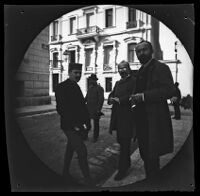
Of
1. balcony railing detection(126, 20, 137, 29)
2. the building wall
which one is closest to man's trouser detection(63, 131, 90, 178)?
the building wall

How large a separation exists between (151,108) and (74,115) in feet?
2.78

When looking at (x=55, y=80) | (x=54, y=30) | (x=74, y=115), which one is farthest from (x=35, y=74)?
(x=74, y=115)

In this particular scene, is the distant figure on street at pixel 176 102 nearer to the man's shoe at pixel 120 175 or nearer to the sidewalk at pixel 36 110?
the sidewalk at pixel 36 110

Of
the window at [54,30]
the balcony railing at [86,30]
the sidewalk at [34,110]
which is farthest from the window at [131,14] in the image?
the sidewalk at [34,110]

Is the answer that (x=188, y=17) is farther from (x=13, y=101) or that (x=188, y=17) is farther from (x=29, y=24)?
(x=13, y=101)

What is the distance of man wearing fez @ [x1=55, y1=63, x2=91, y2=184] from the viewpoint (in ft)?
6.59

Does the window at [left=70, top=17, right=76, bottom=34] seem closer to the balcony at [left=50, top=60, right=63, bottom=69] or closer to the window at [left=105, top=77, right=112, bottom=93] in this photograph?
the balcony at [left=50, top=60, right=63, bottom=69]

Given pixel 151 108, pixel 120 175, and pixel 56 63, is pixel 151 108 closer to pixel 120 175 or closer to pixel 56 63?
pixel 120 175

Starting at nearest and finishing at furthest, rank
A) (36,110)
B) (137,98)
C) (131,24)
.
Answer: (137,98)
(131,24)
(36,110)

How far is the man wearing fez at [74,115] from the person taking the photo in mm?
2010

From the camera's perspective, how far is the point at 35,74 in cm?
209

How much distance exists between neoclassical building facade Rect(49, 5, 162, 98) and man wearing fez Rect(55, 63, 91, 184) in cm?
7

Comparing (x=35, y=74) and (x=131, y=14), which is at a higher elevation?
(x=131, y=14)

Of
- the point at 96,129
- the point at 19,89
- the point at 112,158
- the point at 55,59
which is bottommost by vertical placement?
the point at 112,158
